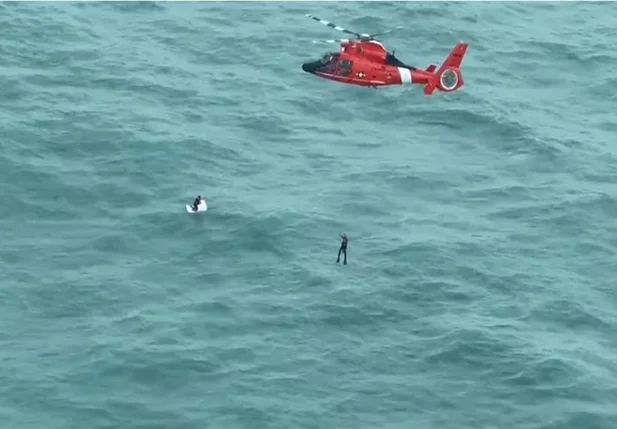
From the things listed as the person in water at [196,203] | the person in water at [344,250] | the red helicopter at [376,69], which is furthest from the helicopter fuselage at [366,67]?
the person in water at [196,203]

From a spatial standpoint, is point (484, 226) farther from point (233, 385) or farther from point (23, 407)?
point (23, 407)

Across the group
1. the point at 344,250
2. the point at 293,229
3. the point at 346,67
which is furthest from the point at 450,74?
the point at 293,229

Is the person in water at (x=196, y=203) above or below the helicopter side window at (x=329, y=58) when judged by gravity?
below

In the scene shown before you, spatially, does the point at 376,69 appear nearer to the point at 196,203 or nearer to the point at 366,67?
the point at 366,67

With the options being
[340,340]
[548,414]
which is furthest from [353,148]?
[548,414]

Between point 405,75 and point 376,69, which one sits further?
point 405,75

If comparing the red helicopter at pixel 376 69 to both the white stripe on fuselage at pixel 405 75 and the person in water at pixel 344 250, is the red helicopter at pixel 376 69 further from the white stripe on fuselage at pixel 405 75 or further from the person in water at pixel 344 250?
the person in water at pixel 344 250
